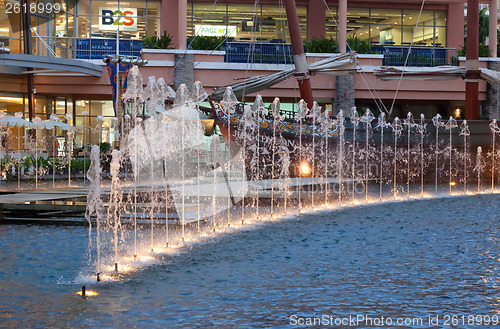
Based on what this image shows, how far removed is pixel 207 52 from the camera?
30984 millimetres

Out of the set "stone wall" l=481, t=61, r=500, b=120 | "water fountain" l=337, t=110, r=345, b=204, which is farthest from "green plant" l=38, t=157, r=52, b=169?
"stone wall" l=481, t=61, r=500, b=120

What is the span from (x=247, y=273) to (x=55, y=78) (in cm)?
2602

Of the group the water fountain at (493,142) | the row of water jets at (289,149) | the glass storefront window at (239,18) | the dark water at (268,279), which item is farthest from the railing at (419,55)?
the dark water at (268,279)

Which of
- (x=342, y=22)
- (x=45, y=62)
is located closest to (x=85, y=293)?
(x=45, y=62)

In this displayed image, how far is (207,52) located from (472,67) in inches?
444

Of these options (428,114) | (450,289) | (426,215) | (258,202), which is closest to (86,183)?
(258,202)

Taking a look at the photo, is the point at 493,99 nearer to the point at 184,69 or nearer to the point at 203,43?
the point at 203,43

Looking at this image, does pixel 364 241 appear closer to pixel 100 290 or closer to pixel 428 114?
pixel 100 290

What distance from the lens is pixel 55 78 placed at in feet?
105

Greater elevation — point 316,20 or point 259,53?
point 316,20

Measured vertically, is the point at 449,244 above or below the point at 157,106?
below

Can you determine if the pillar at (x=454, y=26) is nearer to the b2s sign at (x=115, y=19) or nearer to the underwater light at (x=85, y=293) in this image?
the b2s sign at (x=115, y=19)

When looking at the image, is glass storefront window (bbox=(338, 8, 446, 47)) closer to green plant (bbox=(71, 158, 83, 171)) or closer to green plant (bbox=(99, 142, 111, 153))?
green plant (bbox=(99, 142, 111, 153))

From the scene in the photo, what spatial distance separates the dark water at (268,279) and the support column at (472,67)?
613 inches
